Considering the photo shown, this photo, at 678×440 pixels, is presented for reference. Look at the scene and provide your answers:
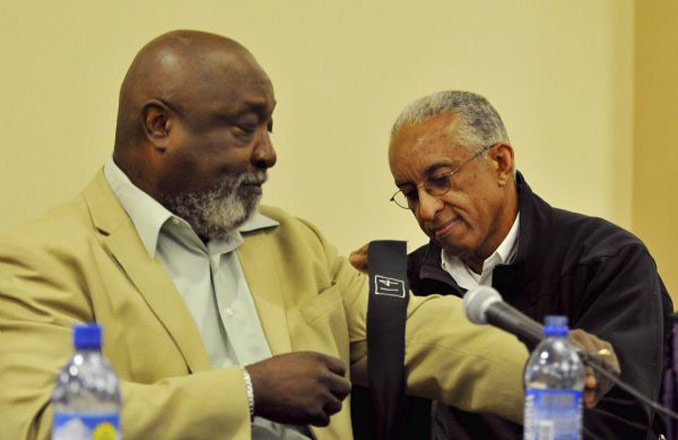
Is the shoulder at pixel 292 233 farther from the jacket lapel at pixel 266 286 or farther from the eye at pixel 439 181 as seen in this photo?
the eye at pixel 439 181

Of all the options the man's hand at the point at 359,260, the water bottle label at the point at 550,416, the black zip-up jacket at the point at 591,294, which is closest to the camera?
the water bottle label at the point at 550,416

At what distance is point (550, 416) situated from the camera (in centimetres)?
197

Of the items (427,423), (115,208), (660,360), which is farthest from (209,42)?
(660,360)

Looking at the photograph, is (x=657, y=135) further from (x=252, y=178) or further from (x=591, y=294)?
(x=252, y=178)

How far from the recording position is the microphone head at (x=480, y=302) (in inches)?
79.8

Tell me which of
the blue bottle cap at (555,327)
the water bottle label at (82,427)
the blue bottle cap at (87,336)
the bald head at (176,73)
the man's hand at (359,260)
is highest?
the bald head at (176,73)

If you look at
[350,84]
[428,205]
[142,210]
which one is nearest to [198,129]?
[142,210]

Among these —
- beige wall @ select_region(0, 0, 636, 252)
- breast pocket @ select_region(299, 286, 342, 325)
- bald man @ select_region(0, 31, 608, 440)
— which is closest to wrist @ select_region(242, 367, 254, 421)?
bald man @ select_region(0, 31, 608, 440)

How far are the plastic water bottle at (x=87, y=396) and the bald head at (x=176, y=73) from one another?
102 cm

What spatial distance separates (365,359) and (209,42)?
34.8 inches

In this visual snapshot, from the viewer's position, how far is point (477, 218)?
3617 mm

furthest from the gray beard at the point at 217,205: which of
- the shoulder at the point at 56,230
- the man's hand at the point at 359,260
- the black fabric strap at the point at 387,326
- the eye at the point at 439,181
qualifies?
the eye at the point at 439,181

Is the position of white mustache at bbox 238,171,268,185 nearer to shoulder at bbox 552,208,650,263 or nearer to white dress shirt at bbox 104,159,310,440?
white dress shirt at bbox 104,159,310,440

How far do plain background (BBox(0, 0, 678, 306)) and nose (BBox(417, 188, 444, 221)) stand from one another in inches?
24.4
